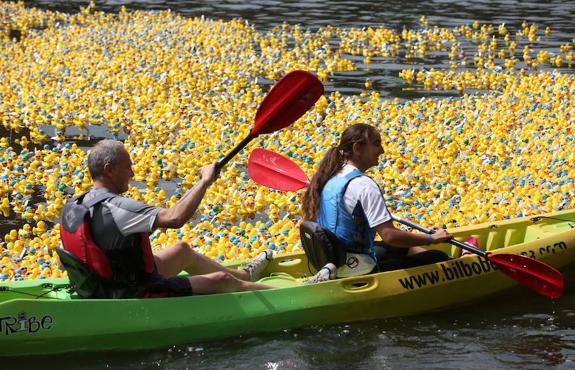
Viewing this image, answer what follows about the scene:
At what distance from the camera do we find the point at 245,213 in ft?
32.7

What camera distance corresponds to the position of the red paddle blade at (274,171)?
849 cm

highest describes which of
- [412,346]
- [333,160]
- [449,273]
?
[333,160]

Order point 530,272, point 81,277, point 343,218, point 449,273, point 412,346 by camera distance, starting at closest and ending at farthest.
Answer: point 81,277, point 412,346, point 343,218, point 530,272, point 449,273

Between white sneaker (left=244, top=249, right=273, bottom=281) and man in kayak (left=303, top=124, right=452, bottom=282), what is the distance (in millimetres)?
618

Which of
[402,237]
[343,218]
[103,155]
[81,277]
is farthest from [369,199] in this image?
[81,277]

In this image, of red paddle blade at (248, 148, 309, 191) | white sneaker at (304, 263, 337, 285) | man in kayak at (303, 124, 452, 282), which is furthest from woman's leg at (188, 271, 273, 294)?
red paddle blade at (248, 148, 309, 191)

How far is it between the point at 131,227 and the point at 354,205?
1.74 meters

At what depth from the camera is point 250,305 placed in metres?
6.95

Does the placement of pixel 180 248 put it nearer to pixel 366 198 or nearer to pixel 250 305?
pixel 250 305

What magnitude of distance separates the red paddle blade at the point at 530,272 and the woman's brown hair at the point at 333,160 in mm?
1446

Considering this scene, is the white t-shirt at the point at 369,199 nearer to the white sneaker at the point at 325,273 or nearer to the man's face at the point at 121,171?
the white sneaker at the point at 325,273

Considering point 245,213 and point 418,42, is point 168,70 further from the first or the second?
point 245,213

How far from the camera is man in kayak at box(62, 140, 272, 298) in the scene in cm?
603

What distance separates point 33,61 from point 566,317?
1365 cm
